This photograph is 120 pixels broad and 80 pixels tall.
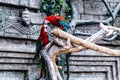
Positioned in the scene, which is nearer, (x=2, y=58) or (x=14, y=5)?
(x=2, y=58)

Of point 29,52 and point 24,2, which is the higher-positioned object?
point 24,2

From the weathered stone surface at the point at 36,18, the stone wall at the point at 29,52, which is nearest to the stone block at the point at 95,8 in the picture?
the stone wall at the point at 29,52

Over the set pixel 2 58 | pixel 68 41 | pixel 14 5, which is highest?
pixel 14 5

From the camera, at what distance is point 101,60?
6094 millimetres

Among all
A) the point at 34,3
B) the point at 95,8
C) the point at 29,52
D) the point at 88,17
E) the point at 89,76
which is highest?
the point at 34,3

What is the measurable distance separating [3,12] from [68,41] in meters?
1.46

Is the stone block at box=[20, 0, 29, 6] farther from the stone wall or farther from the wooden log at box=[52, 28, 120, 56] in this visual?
the wooden log at box=[52, 28, 120, 56]

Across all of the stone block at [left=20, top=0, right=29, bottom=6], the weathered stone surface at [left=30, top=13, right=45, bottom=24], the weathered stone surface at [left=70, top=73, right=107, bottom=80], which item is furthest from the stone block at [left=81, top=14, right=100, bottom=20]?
the stone block at [left=20, top=0, right=29, bottom=6]

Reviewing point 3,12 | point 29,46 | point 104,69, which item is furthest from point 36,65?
point 104,69

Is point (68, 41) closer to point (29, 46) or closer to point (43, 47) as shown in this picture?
point (43, 47)

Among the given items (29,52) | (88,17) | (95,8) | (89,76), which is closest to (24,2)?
(29,52)

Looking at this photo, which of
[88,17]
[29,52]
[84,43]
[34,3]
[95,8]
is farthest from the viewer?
[95,8]

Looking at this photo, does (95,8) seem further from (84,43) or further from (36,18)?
(84,43)

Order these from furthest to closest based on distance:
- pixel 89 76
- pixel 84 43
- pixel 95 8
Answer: pixel 95 8, pixel 89 76, pixel 84 43
